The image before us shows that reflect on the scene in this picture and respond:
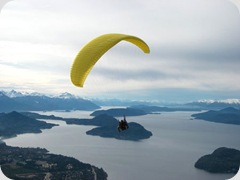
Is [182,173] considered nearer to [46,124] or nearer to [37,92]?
[46,124]

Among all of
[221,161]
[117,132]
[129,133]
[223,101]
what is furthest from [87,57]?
[223,101]

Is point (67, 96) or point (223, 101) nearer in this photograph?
point (223, 101)

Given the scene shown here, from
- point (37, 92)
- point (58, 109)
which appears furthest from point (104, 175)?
point (37, 92)

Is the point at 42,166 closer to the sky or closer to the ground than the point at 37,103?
closer to the ground

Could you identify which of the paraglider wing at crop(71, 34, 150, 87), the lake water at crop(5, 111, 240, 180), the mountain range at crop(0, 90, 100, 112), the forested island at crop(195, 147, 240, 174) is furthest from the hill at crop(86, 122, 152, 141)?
the mountain range at crop(0, 90, 100, 112)

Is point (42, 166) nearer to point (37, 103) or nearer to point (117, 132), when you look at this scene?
point (117, 132)

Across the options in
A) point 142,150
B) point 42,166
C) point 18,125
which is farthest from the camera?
point 18,125

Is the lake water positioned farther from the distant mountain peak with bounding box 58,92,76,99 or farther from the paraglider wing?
the distant mountain peak with bounding box 58,92,76,99
